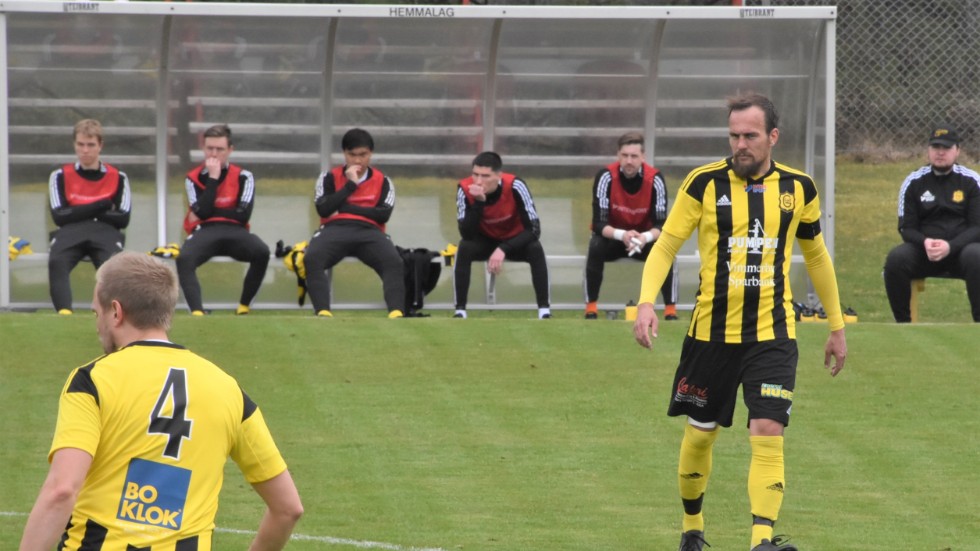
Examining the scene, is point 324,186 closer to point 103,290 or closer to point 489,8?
point 489,8

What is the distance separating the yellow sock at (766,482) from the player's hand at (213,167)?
740cm

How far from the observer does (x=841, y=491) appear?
7.28m

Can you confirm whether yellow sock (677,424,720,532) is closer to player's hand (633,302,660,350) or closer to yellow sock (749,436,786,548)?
yellow sock (749,436,786,548)

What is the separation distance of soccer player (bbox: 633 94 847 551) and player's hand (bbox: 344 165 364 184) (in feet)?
21.3

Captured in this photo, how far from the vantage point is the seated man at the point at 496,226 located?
40.1 feet

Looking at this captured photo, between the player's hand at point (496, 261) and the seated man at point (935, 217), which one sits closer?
the seated man at point (935, 217)

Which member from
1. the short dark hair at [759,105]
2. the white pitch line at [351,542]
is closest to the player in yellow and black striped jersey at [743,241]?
the short dark hair at [759,105]

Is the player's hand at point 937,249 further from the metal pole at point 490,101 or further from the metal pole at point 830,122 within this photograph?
the metal pole at point 490,101

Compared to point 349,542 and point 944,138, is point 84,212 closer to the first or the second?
point 349,542

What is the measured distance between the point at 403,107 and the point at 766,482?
8.78m

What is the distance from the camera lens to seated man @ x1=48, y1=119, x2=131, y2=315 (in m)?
12.0

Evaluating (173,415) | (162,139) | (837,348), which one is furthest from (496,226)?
(173,415)

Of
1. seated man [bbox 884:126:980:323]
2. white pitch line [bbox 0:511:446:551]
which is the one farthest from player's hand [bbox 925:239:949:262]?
white pitch line [bbox 0:511:446:551]

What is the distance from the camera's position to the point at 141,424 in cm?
336
